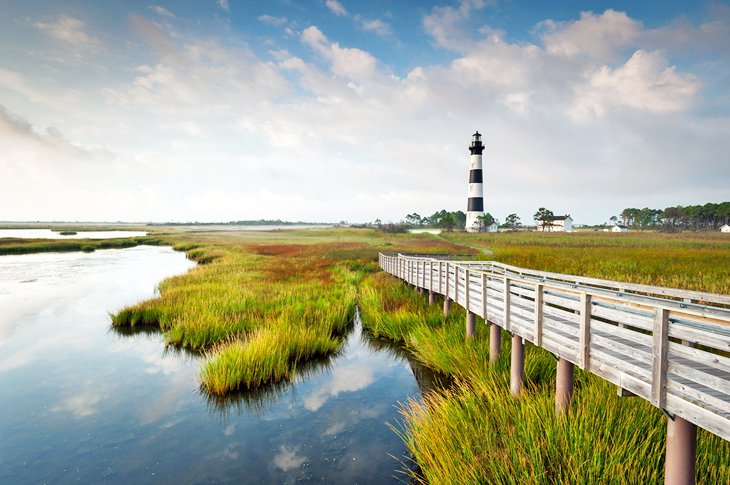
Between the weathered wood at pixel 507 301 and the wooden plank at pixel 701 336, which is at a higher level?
the wooden plank at pixel 701 336

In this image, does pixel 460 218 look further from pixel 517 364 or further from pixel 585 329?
pixel 585 329

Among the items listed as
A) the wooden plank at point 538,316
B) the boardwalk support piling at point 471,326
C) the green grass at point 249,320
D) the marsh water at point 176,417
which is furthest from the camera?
the boardwalk support piling at point 471,326

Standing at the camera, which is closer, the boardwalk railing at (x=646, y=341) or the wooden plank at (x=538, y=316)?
the boardwalk railing at (x=646, y=341)

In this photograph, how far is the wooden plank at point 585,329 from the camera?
5.43 meters

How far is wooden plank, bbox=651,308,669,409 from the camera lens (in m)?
4.09

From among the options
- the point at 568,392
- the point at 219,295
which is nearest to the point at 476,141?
the point at 219,295

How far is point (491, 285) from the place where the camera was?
30.9ft

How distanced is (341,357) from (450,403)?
21.1 ft

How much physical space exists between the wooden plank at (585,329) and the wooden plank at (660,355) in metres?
1.20

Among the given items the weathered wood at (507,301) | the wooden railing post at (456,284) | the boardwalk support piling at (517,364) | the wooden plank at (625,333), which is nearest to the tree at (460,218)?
the wooden railing post at (456,284)

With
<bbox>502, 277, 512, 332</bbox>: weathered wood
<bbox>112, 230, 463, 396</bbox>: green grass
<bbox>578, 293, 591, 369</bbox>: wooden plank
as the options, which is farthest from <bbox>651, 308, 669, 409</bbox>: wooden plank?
<bbox>112, 230, 463, 396</bbox>: green grass

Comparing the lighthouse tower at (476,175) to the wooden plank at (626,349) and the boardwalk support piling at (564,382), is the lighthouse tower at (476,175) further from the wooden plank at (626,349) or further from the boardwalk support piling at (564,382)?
the wooden plank at (626,349)

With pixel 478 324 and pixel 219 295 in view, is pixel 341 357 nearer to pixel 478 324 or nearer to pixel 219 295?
pixel 478 324

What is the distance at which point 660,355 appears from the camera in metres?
4.14
